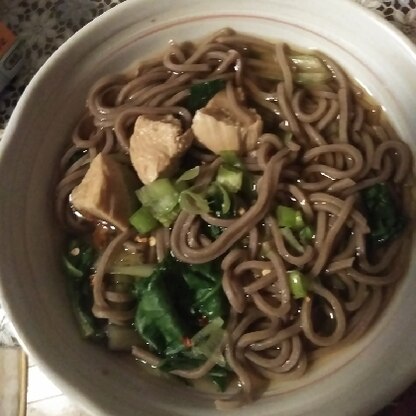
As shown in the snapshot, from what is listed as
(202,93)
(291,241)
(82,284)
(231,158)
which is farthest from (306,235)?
(82,284)

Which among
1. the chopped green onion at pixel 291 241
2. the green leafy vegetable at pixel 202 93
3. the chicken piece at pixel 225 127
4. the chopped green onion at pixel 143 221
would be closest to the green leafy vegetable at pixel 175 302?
the chopped green onion at pixel 143 221

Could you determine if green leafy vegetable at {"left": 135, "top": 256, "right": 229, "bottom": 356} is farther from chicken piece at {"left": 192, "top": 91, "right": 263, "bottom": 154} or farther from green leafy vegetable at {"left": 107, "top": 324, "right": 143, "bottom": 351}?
chicken piece at {"left": 192, "top": 91, "right": 263, "bottom": 154}

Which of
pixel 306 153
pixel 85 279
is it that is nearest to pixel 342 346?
pixel 306 153

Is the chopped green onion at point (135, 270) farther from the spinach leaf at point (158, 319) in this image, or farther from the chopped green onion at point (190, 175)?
the chopped green onion at point (190, 175)

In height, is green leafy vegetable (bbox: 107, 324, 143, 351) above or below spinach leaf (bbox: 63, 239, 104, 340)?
below

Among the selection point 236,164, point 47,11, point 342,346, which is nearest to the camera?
point 342,346

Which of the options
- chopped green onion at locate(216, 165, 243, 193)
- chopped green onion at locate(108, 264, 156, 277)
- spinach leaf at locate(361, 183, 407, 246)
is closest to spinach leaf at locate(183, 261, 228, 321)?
chopped green onion at locate(108, 264, 156, 277)

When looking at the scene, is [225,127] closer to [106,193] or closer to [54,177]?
[106,193]

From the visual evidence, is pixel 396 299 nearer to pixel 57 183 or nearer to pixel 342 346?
pixel 342 346
